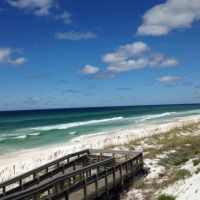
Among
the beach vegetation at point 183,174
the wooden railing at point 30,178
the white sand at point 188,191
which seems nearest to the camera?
the white sand at point 188,191

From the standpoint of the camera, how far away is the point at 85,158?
20844 mm

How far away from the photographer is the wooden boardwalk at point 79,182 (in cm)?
1216

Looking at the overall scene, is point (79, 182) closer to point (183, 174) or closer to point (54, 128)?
point (183, 174)

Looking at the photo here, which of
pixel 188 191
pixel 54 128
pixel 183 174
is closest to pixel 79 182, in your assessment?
pixel 188 191

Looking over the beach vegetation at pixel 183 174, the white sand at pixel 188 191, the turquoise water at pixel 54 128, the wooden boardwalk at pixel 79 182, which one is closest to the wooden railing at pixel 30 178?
the wooden boardwalk at pixel 79 182

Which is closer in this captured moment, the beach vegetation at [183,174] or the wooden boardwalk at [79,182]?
the wooden boardwalk at [79,182]

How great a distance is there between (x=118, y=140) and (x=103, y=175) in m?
19.3

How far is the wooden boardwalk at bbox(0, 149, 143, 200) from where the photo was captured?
12156mm

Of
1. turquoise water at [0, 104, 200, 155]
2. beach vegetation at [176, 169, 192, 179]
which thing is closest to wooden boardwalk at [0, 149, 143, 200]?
beach vegetation at [176, 169, 192, 179]

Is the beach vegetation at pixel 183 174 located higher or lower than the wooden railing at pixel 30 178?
lower

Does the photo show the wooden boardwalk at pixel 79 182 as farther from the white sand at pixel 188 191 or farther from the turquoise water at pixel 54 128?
the turquoise water at pixel 54 128

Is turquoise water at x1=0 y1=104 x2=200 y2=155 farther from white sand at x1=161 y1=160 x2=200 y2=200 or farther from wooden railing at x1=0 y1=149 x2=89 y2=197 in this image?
white sand at x1=161 y1=160 x2=200 y2=200

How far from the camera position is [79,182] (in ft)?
43.9

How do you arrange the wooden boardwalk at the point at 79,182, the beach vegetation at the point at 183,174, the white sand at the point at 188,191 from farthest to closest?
1. the beach vegetation at the point at 183,174
2. the wooden boardwalk at the point at 79,182
3. the white sand at the point at 188,191
